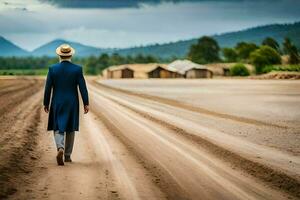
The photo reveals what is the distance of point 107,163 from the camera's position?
9.73 metres

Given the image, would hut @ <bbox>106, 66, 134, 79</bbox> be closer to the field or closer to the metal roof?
the metal roof

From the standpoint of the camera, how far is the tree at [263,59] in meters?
123

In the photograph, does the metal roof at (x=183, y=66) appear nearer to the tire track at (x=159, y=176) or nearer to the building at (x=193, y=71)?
the building at (x=193, y=71)

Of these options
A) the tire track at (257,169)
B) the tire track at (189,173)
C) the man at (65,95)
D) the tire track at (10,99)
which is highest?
the man at (65,95)

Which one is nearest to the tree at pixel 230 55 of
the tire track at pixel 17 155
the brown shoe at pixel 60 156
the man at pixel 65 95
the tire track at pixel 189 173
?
the tire track at pixel 17 155

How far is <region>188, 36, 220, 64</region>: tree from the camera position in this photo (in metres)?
177

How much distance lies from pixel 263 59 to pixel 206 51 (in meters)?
56.0

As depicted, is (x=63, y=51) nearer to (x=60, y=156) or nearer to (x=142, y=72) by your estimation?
(x=60, y=156)

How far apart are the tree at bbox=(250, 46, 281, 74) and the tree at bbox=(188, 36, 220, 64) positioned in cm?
4863

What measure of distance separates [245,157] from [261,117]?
10382mm

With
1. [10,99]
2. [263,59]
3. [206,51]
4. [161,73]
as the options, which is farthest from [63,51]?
[206,51]

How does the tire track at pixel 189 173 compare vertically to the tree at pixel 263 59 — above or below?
below

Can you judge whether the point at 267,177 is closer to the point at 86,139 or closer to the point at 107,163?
the point at 107,163

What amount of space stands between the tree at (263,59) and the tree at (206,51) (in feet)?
160
